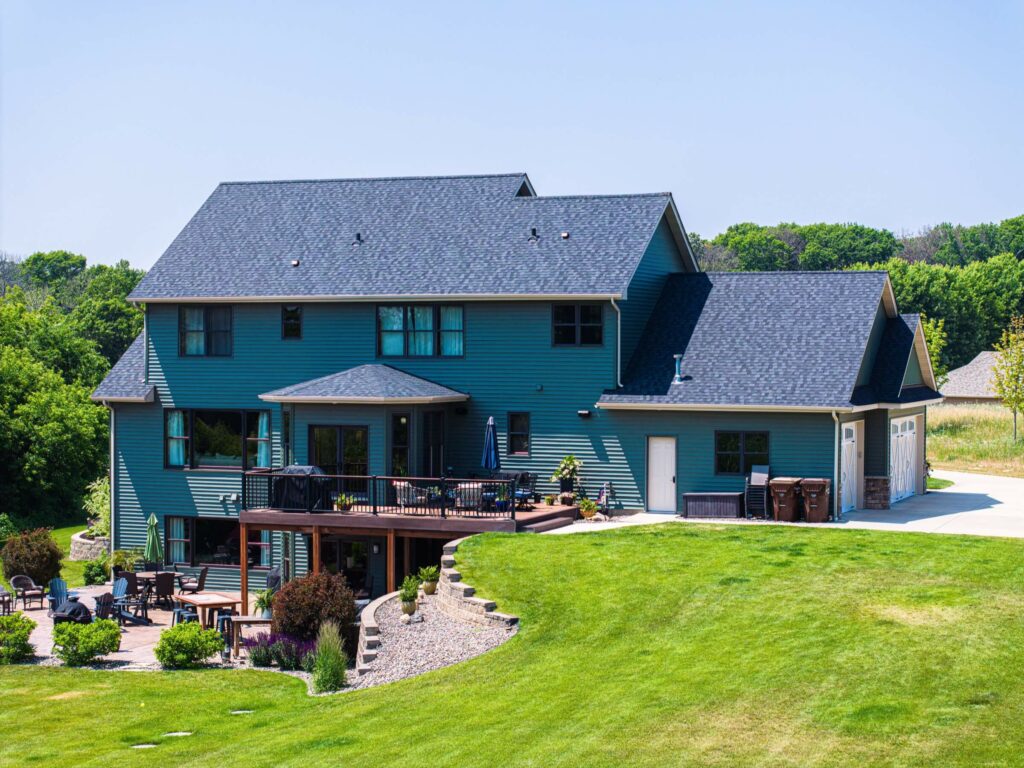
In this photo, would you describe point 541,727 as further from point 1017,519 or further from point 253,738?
point 1017,519

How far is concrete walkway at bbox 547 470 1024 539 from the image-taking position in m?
29.9

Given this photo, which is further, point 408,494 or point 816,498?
point 816,498

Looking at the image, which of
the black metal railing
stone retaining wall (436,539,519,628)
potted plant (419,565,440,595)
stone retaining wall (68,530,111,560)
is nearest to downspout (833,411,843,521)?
the black metal railing

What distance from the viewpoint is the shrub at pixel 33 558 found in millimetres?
35719

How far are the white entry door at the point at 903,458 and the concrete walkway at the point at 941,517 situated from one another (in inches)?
15.5

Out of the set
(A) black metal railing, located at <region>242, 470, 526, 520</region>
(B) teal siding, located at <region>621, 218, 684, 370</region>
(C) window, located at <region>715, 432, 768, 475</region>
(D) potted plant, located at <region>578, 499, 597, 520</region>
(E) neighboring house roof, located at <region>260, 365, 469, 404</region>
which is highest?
(B) teal siding, located at <region>621, 218, 684, 370</region>

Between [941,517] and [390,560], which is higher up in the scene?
[941,517]

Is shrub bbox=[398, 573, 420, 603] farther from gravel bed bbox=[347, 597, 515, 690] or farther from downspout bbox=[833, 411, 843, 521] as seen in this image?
downspout bbox=[833, 411, 843, 521]

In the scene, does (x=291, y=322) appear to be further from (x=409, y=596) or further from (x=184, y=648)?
(x=409, y=596)

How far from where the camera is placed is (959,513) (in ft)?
108

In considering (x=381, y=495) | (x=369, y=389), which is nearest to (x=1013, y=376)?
(x=369, y=389)

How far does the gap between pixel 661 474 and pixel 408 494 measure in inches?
254

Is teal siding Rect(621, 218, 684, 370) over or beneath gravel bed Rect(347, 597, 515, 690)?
over

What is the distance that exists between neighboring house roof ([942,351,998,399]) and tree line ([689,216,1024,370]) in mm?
7187
